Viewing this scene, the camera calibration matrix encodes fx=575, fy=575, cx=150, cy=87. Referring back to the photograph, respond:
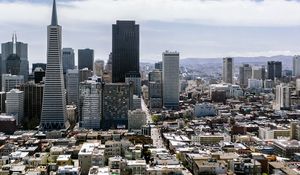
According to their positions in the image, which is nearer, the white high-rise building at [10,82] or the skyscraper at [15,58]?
the white high-rise building at [10,82]

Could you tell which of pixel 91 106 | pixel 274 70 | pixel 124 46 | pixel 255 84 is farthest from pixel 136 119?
pixel 274 70

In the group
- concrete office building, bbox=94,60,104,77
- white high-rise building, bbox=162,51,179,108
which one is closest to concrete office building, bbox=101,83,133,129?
white high-rise building, bbox=162,51,179,108

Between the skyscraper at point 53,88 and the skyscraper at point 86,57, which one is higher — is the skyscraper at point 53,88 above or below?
below

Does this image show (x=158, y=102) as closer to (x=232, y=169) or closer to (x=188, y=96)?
(x=188, y=96)

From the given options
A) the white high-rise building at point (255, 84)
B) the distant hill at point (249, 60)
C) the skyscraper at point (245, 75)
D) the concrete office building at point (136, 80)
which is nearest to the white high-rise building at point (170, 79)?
the concrete office building at point (136, 80)

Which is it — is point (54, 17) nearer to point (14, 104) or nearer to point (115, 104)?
point (14, 104)

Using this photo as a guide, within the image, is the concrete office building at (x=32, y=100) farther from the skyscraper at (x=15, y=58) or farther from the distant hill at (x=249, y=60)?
the distant hill at (x=249, y=60)
